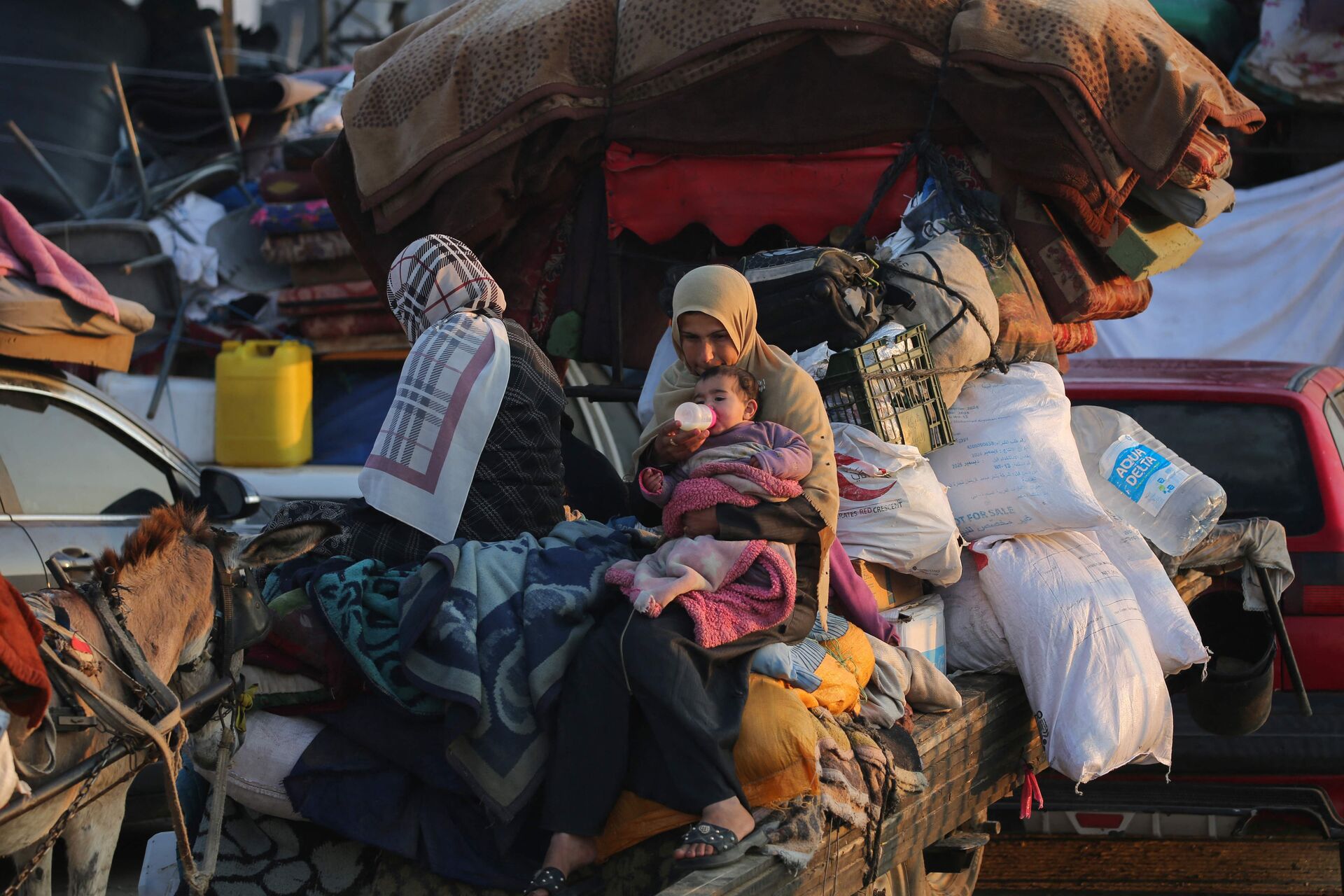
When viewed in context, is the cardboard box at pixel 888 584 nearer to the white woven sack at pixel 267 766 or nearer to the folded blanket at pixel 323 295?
the white woven sack at pixel 267 766

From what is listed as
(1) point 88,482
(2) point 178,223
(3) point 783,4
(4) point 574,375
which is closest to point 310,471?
(4) point 574,375

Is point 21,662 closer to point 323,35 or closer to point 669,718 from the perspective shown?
point 669,718

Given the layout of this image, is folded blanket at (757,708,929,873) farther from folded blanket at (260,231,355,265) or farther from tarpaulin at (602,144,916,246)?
folded blanket at (260,231,355,265)

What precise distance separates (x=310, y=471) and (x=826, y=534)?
170 inches

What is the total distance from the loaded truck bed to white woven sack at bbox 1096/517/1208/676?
0.46 meters

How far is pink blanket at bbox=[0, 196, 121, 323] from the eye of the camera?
4.01 metres

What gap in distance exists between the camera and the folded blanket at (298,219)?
7.83m

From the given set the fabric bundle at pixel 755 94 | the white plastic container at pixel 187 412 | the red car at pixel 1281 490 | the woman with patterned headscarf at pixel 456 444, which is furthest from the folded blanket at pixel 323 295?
the woman with patterned headscarf at pixel 456 444

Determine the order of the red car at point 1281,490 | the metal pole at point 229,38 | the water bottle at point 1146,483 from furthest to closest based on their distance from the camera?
the metal pole at point 229,38, the red car at point 1281,490, the water bottle at point 1146,483

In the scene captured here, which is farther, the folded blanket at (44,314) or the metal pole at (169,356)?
the metal pole at (169,356)

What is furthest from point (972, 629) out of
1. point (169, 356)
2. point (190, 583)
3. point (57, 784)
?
point (169, 356)

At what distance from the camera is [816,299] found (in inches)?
145

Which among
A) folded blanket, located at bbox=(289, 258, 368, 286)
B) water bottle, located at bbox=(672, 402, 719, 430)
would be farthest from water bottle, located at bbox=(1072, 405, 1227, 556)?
folded blanket, located at bbox=(289, 258, 368, 286)

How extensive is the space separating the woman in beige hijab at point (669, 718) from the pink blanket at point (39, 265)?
234 centimetres
